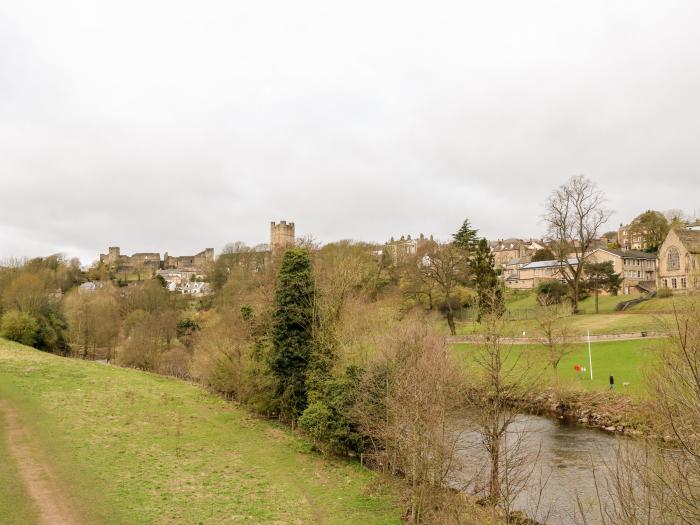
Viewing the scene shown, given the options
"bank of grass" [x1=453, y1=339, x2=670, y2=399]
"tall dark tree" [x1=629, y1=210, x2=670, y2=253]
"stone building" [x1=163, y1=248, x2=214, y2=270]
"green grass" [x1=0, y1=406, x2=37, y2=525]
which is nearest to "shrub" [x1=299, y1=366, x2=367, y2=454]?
"bank of grass" [x1=453, y1=339, x2=670, y2=399]

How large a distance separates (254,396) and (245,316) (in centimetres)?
488

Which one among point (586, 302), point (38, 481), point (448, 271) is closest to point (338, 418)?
point (38, 481)

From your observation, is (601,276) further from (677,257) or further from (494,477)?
(494,477)

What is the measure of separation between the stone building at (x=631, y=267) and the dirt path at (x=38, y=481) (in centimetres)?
7069

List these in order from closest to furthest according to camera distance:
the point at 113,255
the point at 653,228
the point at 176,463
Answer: the point at 176,463, the point at 653,228, the point at 113,255

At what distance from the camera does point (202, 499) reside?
15.2m

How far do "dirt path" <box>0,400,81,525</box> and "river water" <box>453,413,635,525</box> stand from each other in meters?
10.7

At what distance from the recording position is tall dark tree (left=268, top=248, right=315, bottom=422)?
24766 mm

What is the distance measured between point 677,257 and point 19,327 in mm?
68840

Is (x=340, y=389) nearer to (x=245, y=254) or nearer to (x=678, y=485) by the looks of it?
(x=678, y=485)

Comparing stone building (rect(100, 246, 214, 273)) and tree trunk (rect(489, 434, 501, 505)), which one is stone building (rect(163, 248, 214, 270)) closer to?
stone building (rect(100, 246, 214, 273))

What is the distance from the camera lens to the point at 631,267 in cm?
7506

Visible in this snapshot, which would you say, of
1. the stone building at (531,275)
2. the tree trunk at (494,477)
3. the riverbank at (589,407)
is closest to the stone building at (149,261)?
the stone building at (531,275)

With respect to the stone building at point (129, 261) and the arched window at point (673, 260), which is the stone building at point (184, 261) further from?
the arched window at point (673, 260)
